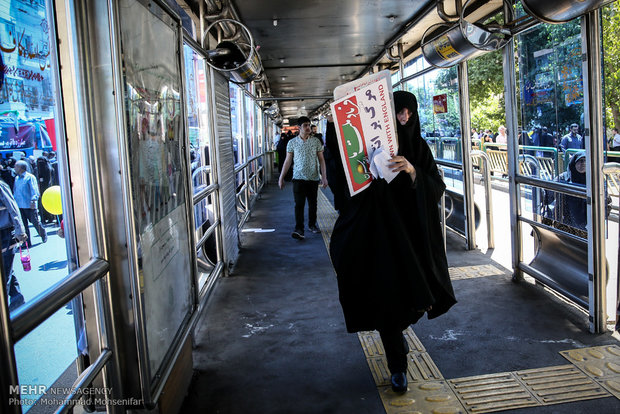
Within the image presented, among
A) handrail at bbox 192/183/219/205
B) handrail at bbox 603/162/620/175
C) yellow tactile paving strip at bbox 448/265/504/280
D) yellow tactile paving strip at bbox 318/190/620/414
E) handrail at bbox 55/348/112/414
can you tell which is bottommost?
yellow tactile paving strip at bbox 318/190/620/414

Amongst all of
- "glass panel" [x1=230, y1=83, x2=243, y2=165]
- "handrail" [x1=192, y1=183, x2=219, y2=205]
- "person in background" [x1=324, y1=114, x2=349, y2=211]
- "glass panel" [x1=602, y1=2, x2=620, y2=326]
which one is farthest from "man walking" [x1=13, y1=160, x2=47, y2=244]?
"glass panel" [x1=230, y1=83, x2=243, y2=165]

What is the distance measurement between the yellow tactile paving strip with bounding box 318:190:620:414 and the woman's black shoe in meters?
0.03

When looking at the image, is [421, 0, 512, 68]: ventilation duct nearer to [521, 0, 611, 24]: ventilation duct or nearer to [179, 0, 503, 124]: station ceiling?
[179, 0, 503, 124]: station ceiling

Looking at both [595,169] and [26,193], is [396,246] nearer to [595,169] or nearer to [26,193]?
[595,169]

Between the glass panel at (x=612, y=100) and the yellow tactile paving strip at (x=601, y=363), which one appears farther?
the glass panel at (x=612, y=100)

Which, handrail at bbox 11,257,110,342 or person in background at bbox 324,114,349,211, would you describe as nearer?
handrail at bbox 11,257,110,342

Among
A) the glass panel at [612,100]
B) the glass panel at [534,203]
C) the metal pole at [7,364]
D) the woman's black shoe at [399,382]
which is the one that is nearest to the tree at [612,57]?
the glass panel at [612,100]

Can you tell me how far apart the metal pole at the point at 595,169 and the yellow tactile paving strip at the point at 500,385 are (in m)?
0.35

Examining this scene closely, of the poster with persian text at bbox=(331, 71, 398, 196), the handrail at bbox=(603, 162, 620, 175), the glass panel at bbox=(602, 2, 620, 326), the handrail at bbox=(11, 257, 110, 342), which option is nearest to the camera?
the handrail at bbox=(11, 257, 110, 342)

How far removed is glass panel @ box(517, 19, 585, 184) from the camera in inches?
153

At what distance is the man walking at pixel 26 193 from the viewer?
1.86 m

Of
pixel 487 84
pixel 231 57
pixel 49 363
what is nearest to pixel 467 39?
pixel 231 57

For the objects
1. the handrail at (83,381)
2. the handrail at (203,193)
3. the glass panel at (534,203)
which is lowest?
the handrail at (83,381)

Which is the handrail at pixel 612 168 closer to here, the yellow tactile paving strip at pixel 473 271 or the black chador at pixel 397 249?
the black chador at pixel 397 249
